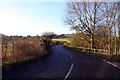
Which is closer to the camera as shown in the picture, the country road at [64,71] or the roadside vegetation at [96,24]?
the country road at [64,71]

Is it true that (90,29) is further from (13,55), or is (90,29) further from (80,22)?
(13,55)

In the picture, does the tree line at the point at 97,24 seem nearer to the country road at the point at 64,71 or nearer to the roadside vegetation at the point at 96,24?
the roadside vegetation at the point at 96,24

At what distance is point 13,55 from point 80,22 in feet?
85.9

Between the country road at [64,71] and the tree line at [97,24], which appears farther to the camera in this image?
the tree line at [97,24]

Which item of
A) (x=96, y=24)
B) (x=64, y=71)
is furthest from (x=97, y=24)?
(x=64, y=71)

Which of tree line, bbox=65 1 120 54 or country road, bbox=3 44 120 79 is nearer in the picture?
country road, bbox=3 44 120 79

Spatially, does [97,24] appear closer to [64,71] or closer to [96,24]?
[96,24]

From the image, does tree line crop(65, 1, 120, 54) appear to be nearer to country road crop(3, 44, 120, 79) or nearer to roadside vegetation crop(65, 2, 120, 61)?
roadside vegetation crop(65, 2, 120, 61)

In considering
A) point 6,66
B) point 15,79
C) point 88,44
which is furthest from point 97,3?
point 15,79

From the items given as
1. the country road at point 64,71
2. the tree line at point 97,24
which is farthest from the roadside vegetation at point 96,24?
the country road at point 64,71

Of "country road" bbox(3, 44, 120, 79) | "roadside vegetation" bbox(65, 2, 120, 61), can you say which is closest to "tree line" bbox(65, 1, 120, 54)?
"roadside vegetation" bbox(65, 2, 120, 61)

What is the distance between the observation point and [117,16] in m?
43.1

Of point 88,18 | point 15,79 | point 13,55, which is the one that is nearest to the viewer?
point 15,79

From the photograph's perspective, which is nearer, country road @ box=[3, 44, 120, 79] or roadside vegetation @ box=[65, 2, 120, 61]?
country road @ box=[3, 44, 120, 79]
